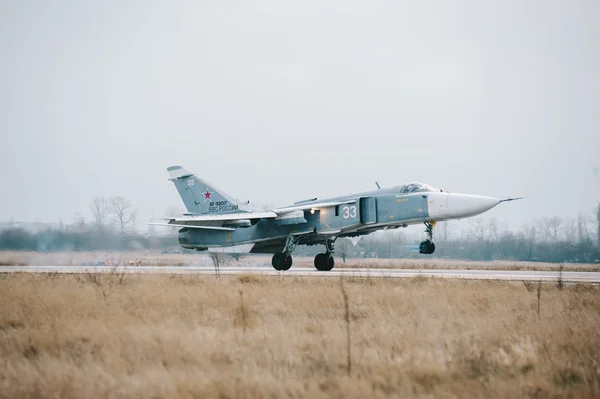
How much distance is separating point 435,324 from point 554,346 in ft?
6.19

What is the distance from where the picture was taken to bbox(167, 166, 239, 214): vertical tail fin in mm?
27502

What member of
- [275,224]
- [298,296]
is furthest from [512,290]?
[275,224]

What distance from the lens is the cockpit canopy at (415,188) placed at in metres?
22.3

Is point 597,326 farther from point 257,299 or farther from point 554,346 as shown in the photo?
point 257,299

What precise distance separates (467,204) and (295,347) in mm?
15383

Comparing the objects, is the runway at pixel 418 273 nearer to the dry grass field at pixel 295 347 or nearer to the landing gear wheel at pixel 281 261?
the landing gear wheel at pixel 281 261

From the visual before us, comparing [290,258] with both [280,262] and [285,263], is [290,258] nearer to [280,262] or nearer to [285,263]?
[285,263]

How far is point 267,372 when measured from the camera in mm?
6145

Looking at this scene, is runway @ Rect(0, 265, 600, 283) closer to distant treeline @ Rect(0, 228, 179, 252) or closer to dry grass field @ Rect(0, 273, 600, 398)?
dry grass field @ Rect(0, 273, 600, 398)

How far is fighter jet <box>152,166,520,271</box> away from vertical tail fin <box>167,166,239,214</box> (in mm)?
45

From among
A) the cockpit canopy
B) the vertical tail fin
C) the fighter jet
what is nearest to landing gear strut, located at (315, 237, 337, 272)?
the fighter jet

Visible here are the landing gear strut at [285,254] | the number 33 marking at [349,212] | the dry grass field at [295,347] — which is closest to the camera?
the dry grass field at [295,347]

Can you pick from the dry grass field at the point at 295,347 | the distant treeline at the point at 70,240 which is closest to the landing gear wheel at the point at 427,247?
the dry grass field at the point at 295,347

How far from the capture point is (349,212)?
2341cm
